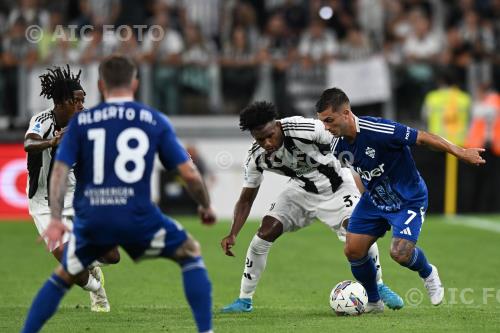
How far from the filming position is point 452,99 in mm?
21359

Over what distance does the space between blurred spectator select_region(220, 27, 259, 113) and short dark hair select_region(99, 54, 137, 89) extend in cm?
1425

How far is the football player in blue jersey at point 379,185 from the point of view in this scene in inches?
359

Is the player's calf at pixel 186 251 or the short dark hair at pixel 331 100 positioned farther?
the short dark hair at pixel 331 100

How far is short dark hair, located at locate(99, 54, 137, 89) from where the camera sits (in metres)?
7.06

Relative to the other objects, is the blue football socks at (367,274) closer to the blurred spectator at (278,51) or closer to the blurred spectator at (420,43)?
the blurred spectator at (278,51)

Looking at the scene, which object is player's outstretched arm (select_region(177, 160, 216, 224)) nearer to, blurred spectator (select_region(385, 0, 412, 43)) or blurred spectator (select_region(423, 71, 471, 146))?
blurred spectator (select_region(423, 71, 471, 146))

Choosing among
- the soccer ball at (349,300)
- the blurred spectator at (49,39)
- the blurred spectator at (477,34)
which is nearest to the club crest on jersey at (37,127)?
the soccer ball at (349,300)

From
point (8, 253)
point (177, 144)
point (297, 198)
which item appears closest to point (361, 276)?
point (297, 198)

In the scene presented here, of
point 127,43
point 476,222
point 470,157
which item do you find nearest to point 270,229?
point 470,157

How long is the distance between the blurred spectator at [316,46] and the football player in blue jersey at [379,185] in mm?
11691

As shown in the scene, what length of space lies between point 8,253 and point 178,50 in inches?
287

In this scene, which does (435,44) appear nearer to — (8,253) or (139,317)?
(8,253)

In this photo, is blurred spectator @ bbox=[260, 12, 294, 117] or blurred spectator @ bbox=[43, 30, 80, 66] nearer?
blurred spectator @ bbox=[43, 30, 80, 66]

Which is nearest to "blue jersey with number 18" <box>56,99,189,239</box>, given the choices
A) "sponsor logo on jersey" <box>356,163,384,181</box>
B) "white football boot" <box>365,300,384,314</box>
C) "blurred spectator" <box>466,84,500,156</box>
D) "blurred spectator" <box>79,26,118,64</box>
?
"sponsor logo on jersey" <box>356,163,384,181</box>
